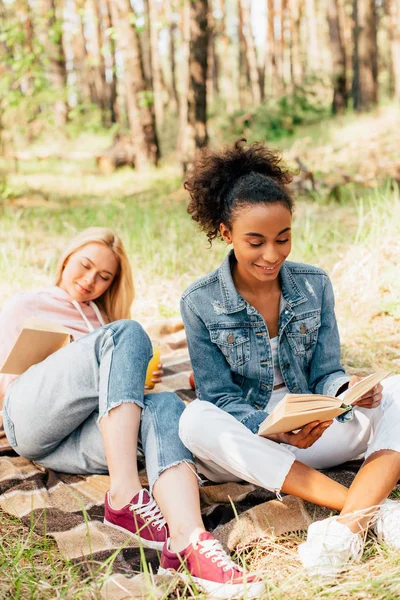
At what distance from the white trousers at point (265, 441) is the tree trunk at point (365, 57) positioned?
11.1 m

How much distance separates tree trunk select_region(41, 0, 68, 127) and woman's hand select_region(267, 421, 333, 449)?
6.41 metres

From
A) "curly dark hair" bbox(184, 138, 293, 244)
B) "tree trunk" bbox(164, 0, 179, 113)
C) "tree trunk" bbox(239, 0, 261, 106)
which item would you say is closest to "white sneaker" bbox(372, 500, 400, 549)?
"curly dark hair" bbox(184, 138, 293, 244)

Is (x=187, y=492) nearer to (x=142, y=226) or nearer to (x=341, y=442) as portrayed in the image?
(x=341, y=442)

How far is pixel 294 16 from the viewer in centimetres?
2008

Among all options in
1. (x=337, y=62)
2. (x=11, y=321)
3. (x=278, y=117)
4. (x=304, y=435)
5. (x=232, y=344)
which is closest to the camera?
(x=304, y=435)

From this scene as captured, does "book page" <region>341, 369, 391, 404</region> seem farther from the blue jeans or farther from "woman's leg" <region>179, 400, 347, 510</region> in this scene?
the blue jeans

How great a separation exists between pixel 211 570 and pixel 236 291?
0.99 meters

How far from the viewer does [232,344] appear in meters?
2.29

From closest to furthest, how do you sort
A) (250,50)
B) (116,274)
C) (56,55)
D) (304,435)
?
(304,435)
(116,274)
(56,55)
(250,50)

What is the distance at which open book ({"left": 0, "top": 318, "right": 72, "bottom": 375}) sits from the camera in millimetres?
2303

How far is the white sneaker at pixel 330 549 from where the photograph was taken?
5.63 ft

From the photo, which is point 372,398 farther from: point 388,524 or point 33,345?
point 33,345

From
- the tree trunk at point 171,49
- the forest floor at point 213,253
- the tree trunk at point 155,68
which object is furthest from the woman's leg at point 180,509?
the tree trunk at point 171,49

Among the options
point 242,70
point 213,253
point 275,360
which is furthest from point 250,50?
point 275,360
